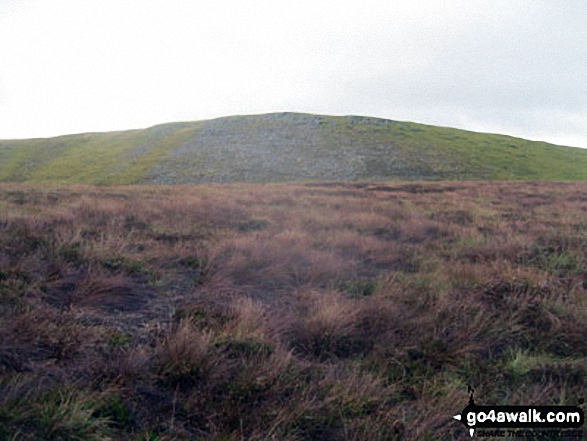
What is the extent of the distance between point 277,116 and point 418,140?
22082 millimetres

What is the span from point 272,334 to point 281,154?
149 ft

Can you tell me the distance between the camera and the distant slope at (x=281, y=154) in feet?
144

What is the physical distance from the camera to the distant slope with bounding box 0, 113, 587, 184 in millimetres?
43781

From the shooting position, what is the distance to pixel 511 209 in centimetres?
1498

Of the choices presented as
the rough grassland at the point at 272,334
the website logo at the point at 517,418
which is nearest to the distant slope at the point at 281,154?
the rough grassland at the point at 272,334

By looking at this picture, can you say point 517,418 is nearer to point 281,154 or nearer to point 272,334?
point 272,334

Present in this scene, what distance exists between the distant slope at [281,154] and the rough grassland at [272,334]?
34.2m

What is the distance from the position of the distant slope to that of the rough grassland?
3422cm

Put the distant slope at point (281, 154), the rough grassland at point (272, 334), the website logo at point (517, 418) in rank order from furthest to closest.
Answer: the distant slope at point (281, 154), the website logo at point (517, 418), the rough grassland at point (272, 334)

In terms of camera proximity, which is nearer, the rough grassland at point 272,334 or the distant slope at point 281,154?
the rough grassland at point 272,334

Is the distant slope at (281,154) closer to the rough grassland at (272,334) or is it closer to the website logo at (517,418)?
the rough grassland at (272,334)

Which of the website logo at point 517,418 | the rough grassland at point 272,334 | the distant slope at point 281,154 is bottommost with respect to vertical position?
the website logo at point 517,418

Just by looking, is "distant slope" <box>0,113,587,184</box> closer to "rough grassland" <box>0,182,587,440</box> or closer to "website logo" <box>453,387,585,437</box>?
"rough grassland" <box>0,182,587,440</box>

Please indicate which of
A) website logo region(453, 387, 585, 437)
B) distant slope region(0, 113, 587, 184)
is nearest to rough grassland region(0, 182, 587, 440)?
website logo region(453, 387, 585, 437)
